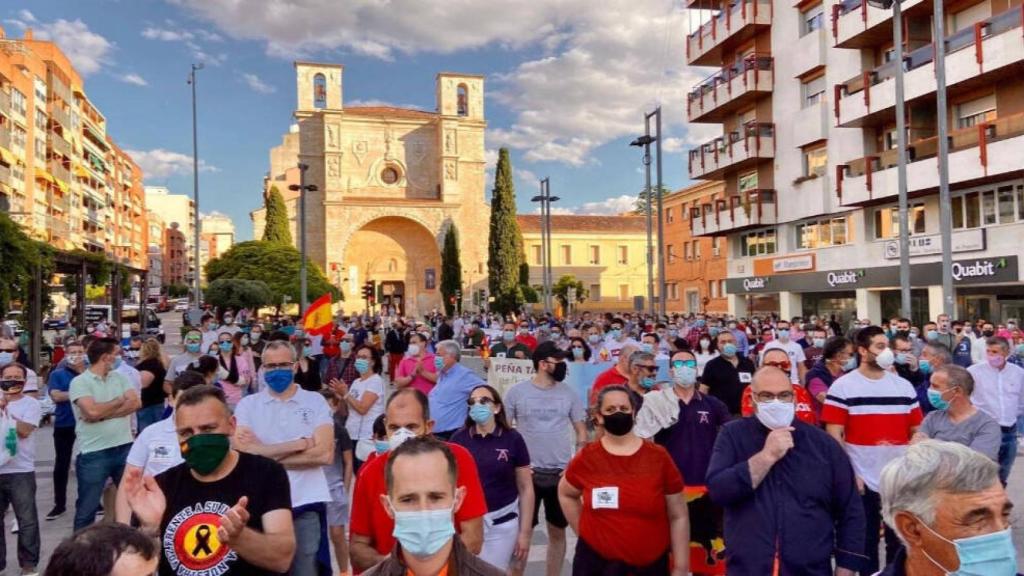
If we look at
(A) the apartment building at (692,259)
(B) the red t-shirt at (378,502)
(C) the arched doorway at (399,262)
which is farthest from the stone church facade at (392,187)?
Answer: (B) the red t-shirt at (378,502)

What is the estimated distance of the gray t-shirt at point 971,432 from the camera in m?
5.18

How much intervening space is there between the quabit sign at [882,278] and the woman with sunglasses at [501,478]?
21.5 meters

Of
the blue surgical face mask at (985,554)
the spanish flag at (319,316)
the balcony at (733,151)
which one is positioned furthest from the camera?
the balcony at (733,151)

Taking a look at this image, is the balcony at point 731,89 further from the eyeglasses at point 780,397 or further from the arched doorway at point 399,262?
the arched doorway at point 399,262

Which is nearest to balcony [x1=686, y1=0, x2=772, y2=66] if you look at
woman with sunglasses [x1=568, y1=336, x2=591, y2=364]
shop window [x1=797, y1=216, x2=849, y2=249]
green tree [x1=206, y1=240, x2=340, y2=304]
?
shop window [x1=797, y1=216, x2=849, y2=249]

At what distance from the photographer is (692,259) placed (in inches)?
1875

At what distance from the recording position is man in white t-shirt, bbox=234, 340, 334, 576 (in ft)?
15.0

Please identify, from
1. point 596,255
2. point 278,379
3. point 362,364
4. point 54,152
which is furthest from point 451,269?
point 278,379

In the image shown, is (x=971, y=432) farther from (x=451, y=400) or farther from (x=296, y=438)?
(x=296, y=438)

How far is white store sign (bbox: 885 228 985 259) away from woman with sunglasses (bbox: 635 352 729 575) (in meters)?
21.0

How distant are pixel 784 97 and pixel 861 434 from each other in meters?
28.1

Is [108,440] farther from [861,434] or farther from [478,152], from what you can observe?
[478,152]

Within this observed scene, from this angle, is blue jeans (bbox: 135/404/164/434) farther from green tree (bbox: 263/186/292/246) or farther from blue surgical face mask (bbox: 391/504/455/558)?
green tree (bbox: 263/186/292/246)

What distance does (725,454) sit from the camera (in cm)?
378
